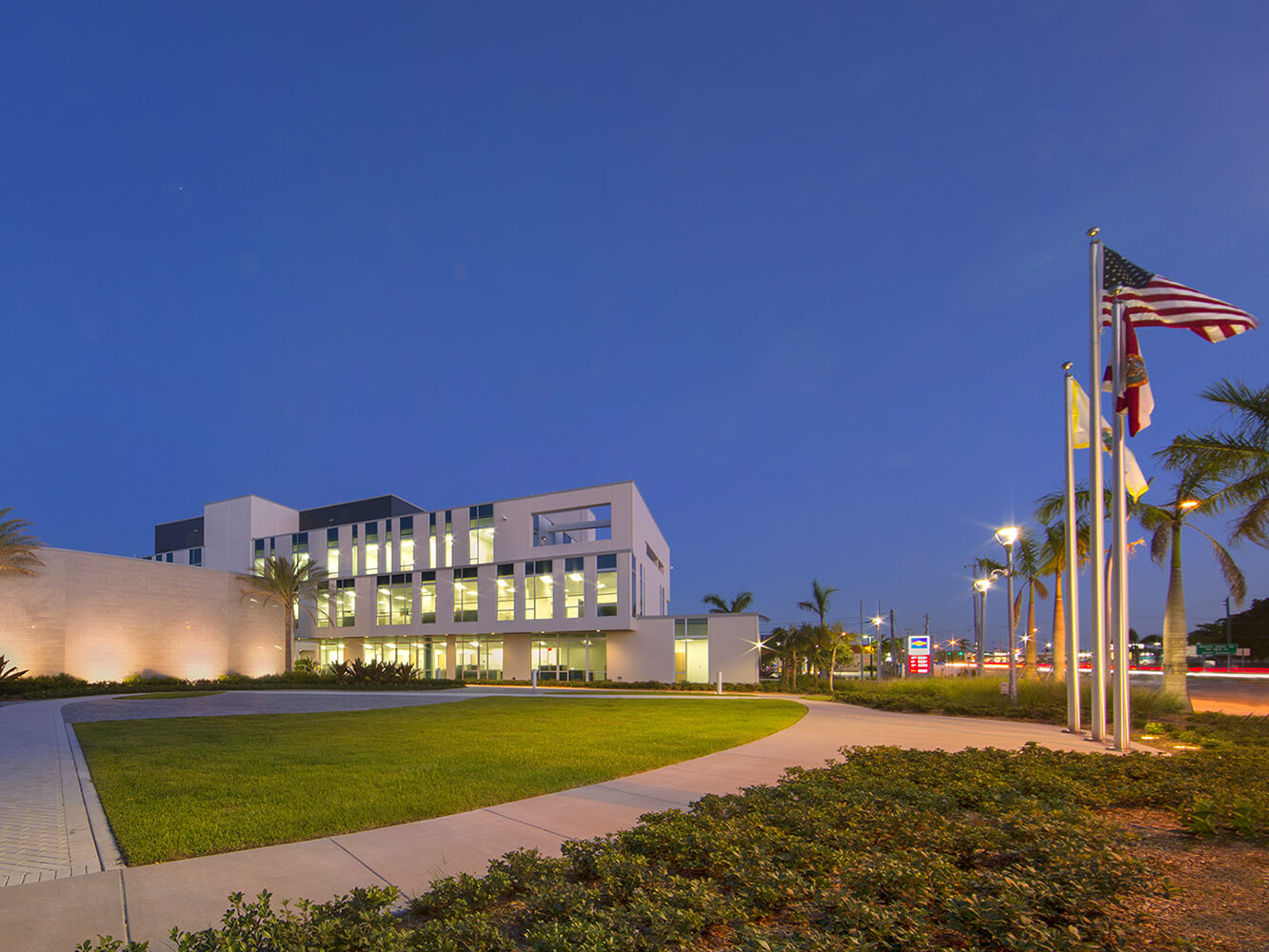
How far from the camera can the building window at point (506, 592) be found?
145 feet

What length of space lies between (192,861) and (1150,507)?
81.0 ft

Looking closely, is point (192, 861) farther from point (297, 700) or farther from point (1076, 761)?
point (297, 700)

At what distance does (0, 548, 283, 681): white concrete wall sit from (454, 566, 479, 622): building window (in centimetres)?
1341

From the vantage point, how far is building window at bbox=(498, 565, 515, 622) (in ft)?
145

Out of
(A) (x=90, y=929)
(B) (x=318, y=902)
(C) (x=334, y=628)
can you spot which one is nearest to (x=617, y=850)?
(B) (x=318, y=902)

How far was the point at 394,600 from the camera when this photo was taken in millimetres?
47844

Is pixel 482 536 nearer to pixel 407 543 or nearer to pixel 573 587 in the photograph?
pixel 407 543

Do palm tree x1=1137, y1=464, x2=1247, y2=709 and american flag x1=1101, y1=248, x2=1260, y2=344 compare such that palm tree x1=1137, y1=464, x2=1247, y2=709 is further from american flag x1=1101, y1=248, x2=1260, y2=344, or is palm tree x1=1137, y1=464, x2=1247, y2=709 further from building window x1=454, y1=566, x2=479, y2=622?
building window x1=454, y1=566, x2=479, y2=622

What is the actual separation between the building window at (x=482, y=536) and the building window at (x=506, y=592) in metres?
1.65

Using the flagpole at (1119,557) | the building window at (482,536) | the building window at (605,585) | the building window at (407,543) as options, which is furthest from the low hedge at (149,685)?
the flagpole at (1119,557)

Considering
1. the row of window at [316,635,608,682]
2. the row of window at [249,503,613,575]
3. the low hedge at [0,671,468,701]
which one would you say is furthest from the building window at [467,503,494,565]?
the low hedge at [0,671,468,701]

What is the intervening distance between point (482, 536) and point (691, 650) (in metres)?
15.4

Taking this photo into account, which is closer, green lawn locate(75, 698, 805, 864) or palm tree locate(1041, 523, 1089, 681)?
green lawn locate(75, 698, 805, 864)

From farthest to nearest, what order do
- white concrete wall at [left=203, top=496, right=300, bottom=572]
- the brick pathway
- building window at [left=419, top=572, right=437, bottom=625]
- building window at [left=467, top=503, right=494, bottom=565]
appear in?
white concrete wall at [left=203, top=496, right=300, bottom=572]
building window at [left=419, top=572, right=437, bottom=625]
building window at [left=467, top=503, right=494, bottom=565]
the brick pathway
